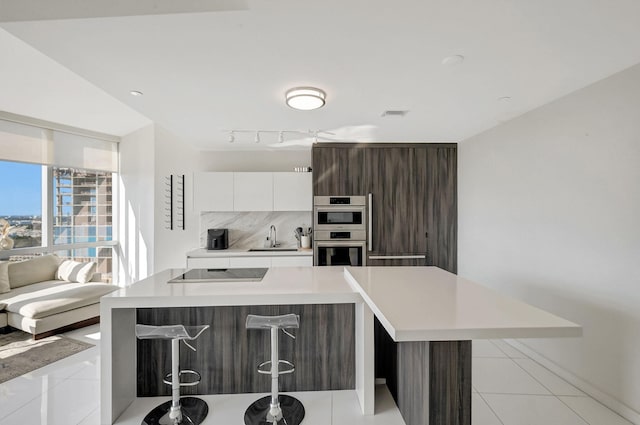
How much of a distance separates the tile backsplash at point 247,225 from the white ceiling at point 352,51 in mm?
2085

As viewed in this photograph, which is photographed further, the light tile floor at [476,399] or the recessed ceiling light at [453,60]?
the light tile floor at [476,399]

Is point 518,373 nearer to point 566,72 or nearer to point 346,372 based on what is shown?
point 346,372

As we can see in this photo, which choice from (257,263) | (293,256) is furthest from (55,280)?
(293,256)

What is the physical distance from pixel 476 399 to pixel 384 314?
5.58 feet

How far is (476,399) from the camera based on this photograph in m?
2.33

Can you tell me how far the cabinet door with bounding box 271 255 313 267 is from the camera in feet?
13.7

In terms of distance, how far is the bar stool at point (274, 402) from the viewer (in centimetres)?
191

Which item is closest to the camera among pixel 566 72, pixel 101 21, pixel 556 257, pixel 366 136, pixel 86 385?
pixel 101 21

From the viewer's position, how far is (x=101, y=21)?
1538mm

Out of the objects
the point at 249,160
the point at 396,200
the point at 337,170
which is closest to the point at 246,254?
the point at 249,160

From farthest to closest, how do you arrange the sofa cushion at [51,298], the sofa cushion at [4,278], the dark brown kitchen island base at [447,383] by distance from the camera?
the sofa cushion at [4,278] < the sofa cushion at [51,298] < the dark brown kitchen island base at [447,383]

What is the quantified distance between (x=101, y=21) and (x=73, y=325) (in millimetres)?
3634

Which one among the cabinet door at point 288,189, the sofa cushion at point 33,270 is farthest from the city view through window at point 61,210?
the cabinet door at point 288,189

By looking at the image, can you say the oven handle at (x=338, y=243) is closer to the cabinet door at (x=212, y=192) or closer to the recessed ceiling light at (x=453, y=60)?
the cabinet door at (x=212, y=192)
